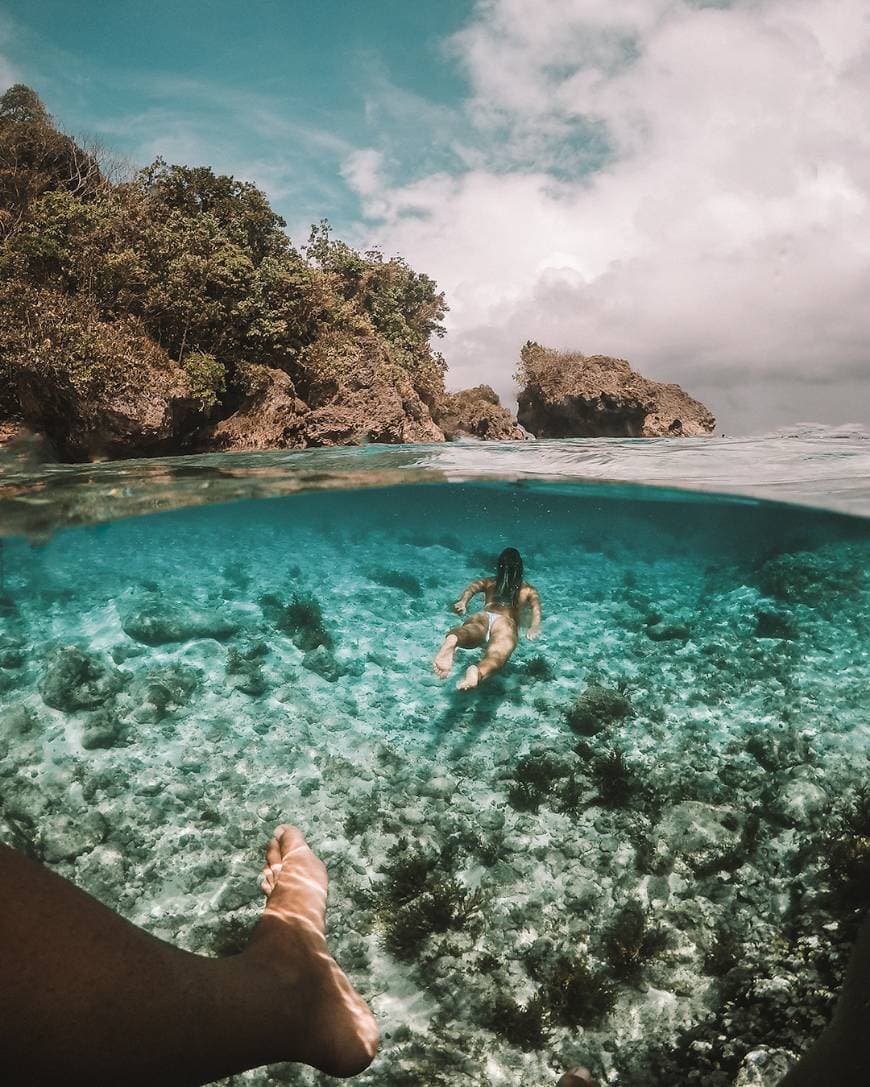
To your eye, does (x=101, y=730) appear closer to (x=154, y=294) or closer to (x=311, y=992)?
(x=311, y=992)

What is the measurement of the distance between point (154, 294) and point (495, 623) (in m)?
14.8

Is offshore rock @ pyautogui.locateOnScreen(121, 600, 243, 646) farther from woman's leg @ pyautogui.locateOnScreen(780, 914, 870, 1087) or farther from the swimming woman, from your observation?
woman's leg @ pyautogui.locateOnScreen(780, 914, 870, 1087)

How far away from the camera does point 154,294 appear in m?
16.2

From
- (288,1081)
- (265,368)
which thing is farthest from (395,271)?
(288,1081)

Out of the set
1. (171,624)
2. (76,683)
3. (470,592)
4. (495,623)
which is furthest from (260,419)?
(495,623)

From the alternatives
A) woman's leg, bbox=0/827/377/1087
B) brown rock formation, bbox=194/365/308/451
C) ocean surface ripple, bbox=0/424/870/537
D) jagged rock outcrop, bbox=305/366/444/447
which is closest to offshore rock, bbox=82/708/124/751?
woman's leg, bbox=0/827/377/1087

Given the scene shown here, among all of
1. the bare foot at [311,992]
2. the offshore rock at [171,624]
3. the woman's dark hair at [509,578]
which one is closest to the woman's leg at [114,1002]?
the bare foot at [311,992]

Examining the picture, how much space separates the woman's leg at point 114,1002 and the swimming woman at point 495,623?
443 centimetres

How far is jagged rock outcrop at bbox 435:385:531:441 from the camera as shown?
30.2 m

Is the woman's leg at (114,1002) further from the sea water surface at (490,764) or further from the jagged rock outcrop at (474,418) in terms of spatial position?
the jagged rock outcrop at (474,418)

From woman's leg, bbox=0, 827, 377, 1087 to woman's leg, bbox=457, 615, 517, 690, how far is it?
442 centimetres

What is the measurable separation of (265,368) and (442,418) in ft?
42.6

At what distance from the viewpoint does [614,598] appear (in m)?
15.4

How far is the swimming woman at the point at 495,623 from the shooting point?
6.74 meters
